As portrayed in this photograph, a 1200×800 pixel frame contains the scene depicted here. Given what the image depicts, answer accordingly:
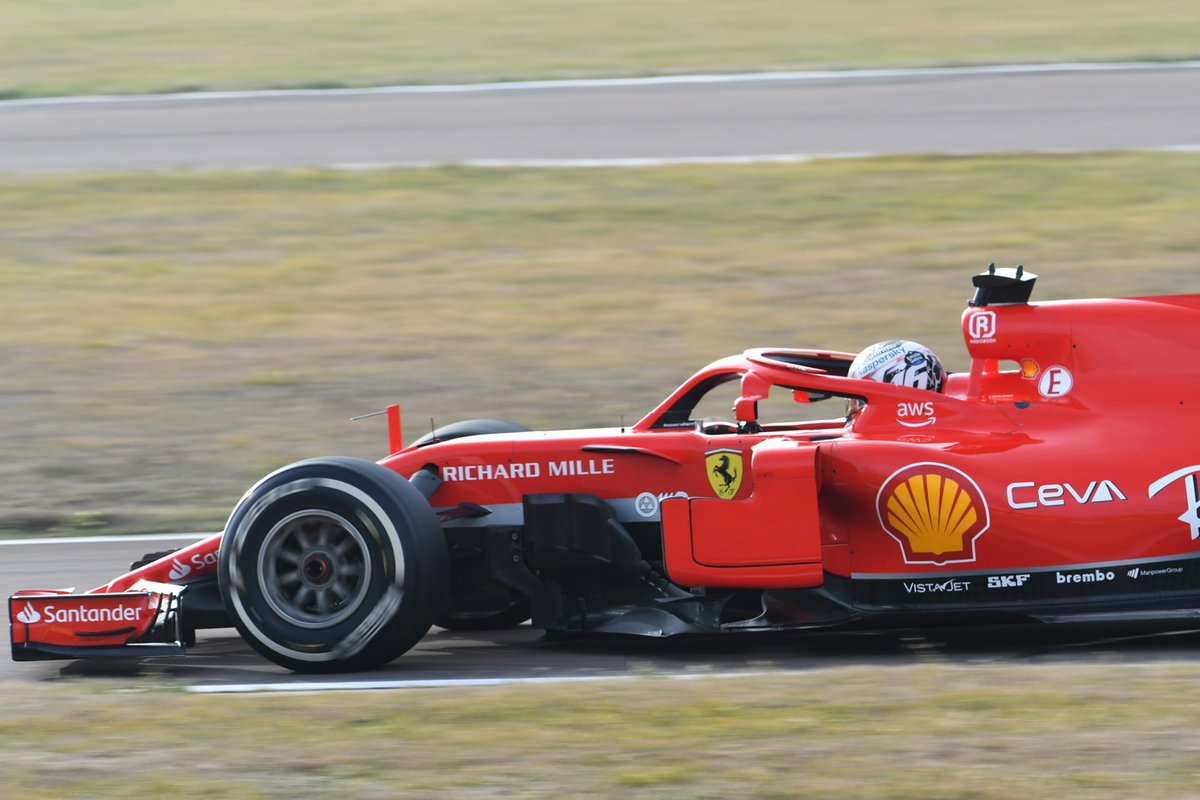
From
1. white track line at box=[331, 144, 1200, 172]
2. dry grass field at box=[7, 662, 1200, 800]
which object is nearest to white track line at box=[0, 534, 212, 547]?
dry grass field at box=[7, 662, 1200, 800]

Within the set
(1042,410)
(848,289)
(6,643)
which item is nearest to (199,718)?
(6,643)

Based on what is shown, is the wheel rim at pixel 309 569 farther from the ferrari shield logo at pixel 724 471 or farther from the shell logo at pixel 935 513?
the shell logo at pixel 935 513

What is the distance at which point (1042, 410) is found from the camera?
7.01 metres

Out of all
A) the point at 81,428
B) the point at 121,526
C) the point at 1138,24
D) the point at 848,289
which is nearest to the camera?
the point at 121,526

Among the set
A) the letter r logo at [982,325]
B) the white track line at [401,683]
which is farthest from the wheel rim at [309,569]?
the letter r logo at [982,325]

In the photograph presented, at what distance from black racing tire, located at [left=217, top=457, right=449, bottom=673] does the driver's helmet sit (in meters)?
2.06

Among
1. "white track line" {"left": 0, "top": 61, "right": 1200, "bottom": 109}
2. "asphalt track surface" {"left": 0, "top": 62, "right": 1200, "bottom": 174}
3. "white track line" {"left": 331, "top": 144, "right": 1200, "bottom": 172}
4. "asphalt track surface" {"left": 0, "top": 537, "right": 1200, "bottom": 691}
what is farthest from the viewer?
"white track line" {"left": 0, "top": 61, "right": 1200, "bottom": 109}

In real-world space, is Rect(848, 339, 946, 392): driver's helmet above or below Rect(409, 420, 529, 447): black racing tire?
above

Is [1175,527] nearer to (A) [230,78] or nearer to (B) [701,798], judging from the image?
(B) [701,798]

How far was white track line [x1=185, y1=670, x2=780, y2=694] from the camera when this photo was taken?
641 centimetres

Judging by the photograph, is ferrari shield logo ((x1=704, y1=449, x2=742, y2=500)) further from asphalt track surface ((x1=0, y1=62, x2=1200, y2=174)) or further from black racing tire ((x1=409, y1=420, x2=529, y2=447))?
asphalt track surface ((x1=0, y1=62, x2=1200, y2=174))

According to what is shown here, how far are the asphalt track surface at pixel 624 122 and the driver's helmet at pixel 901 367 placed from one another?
1094cm

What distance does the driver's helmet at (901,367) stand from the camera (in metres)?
7.26

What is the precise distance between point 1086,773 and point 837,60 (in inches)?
759
